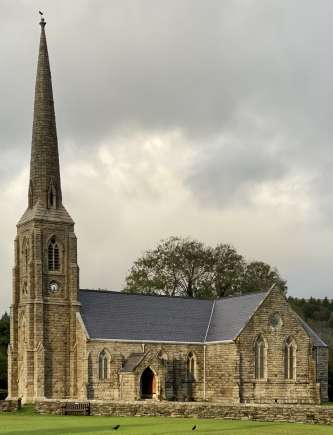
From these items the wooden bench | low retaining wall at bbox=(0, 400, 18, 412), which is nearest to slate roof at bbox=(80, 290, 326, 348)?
low retaining wall at bbox=(0, 400, 18, 412)

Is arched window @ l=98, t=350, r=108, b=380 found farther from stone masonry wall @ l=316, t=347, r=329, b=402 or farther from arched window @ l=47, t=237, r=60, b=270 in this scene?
stone masonry wall @ l=316, t=347, r=329, b=402

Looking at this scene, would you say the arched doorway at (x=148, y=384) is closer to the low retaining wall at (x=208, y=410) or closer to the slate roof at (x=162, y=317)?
the slate roof at (x=162, y=317)

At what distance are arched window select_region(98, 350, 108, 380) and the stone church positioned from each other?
7cm

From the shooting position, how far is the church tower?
59.3 meters

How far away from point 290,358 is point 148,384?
1121 centimetres

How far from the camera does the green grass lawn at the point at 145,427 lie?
32938mm

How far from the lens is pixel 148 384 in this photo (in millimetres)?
60250

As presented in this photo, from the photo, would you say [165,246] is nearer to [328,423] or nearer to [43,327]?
[43,327]

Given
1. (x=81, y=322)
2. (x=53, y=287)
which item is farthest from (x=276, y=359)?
(x=53, y=287)

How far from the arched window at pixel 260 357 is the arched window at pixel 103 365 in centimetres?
1090

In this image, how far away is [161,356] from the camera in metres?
62.0

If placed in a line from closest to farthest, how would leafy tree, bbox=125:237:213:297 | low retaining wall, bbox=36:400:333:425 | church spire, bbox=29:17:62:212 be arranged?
low retaining wall, bbox=36:400:333:425 → church spire, bbox=29:17:62:212 → leafy tree, bbox=125:237:213:297

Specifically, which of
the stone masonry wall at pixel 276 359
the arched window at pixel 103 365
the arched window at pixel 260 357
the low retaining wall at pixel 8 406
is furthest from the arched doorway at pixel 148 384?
the low retaining wall at pixel 8 406

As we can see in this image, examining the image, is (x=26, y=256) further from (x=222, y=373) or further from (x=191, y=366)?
(x=222, y=373)
